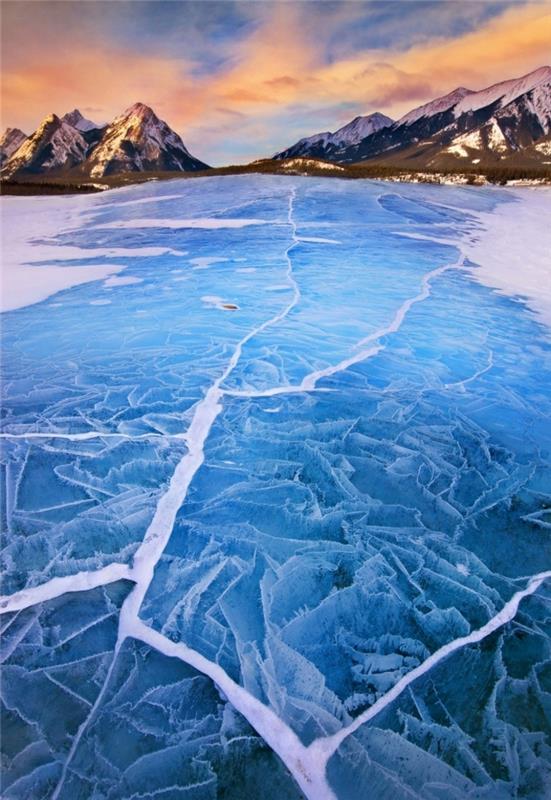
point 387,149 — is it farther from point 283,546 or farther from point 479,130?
point 283,546

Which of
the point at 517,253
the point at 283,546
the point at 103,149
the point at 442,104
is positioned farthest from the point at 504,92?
the point at 283,546

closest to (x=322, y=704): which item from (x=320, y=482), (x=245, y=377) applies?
(x=320, y=482)

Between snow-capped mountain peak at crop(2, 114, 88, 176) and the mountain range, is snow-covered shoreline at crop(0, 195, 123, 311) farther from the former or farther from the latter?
snow-capped mountain peak at crop(2, 114, 88, 176)

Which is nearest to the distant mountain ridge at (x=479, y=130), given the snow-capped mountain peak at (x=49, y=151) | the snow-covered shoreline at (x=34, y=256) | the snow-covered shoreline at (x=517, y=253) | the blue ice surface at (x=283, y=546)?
the snow-capped mountain peak at (x=49, y=151)

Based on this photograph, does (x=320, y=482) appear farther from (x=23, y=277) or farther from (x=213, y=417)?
(x=23, y=277)

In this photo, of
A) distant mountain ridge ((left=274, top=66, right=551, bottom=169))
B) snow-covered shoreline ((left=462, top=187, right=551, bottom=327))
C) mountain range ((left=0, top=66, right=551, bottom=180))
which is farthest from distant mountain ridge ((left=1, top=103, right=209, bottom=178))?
snow-covered shoreline ((left=462, top=187, right=551, bottom=327))
